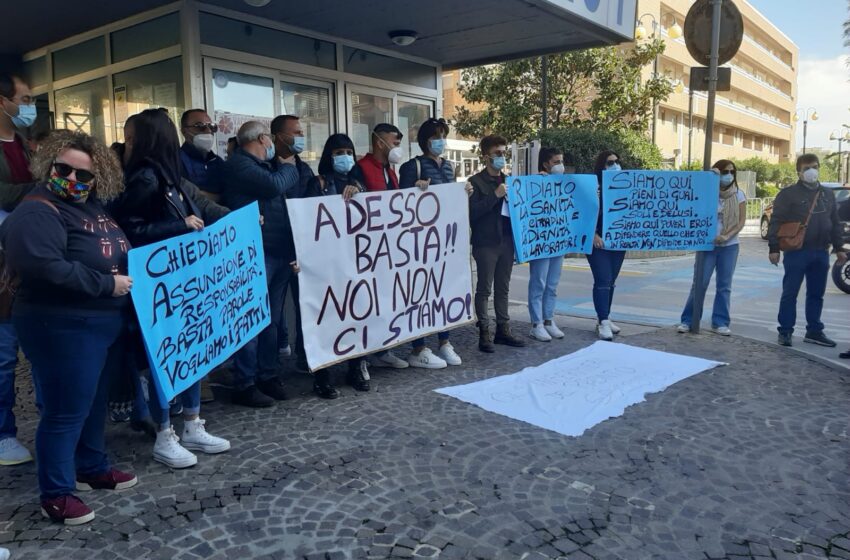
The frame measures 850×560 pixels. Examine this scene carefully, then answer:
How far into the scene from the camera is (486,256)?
591 centimetres

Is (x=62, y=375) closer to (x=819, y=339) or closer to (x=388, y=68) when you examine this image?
(x=819, y=339)

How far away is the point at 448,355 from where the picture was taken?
18.5 feet

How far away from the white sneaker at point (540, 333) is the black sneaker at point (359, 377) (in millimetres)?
2154

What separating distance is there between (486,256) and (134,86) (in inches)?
165

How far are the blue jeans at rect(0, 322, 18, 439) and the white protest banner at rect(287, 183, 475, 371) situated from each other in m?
1.71

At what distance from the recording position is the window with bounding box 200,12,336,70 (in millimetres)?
6355

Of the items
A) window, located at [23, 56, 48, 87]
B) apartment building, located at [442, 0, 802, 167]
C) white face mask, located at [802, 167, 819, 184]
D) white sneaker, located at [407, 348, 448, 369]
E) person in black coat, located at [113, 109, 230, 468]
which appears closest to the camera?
person in black coat, located at [113, 109, 230, 468]

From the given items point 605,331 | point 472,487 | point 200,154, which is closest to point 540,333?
point 605,331

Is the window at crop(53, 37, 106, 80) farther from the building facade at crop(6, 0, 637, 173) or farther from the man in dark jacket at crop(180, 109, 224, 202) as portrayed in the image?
the man in dark jacket at crop(180, 109, 224, 202)

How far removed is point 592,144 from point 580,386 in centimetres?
1175

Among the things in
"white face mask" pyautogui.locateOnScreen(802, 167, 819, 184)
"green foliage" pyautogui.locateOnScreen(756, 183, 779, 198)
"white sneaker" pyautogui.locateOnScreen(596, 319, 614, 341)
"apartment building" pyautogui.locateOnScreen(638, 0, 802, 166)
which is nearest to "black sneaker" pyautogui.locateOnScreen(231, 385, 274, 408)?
"white sneaker" pyautogui.locateOnScreen(596, 319, 614, 341)

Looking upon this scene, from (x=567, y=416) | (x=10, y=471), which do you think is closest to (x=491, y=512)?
(x=567, y=416)

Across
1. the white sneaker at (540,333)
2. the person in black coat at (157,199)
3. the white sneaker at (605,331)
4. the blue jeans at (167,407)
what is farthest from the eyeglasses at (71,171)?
the white sneaker at (605,331)

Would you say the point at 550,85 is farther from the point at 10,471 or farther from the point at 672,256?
the point at 10,471
